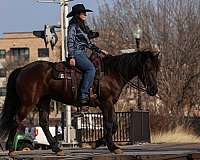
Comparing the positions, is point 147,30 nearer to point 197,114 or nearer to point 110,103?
point 197,114

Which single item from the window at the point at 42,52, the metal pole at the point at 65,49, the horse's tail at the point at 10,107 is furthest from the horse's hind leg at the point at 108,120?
the window at the point at 42,52

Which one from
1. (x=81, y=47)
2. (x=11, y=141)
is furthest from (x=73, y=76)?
(x=11, y=141)

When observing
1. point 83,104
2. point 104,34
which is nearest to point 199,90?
point 104,34

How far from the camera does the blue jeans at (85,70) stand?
39.5 feet

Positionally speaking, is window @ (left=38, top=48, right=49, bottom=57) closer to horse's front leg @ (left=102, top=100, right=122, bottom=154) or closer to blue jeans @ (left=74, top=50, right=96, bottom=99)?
blue jeans @ (left=74, top=50, right=96, bottom=99)

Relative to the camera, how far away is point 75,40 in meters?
12.4

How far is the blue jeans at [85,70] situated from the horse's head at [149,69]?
103 cm

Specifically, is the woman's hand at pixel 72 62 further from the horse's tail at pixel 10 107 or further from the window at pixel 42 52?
the window at pixel 42 52

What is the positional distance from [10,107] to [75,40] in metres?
2.16

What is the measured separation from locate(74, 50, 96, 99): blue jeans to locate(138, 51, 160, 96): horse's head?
1.03 meters

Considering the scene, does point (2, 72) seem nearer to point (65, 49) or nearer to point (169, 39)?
point (169, 39)

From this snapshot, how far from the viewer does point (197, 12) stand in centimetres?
3731

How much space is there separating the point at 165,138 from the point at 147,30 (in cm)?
1459

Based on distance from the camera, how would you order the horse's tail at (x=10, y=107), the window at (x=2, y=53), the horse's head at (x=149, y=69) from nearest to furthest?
the horse's head at (x=149, y=69)
the horse's tail at (x=10, y=107)
the window at (x=2, y=53)
